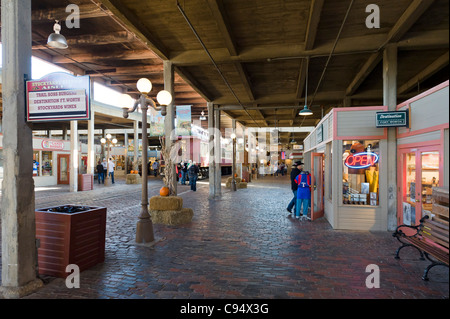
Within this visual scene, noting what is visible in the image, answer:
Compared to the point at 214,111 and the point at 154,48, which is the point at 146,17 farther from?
the point at 214,111

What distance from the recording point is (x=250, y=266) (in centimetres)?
427

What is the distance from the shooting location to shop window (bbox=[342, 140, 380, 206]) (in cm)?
662

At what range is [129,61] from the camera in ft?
39.4

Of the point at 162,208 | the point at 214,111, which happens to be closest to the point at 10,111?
the point at 162,208

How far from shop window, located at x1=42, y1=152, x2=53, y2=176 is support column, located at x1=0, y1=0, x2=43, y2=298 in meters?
16.3

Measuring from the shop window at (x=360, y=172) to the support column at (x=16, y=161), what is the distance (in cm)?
650

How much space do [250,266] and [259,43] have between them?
5980 millimetres

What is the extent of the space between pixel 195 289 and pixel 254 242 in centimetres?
225

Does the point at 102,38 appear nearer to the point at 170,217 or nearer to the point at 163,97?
the point at 163,97

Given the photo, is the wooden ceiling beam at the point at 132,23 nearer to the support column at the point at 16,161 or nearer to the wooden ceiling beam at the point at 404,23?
the support column at the point at 16,161

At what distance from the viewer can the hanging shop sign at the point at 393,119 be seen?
5.84 m

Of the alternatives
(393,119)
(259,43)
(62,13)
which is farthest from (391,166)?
(62,13)
